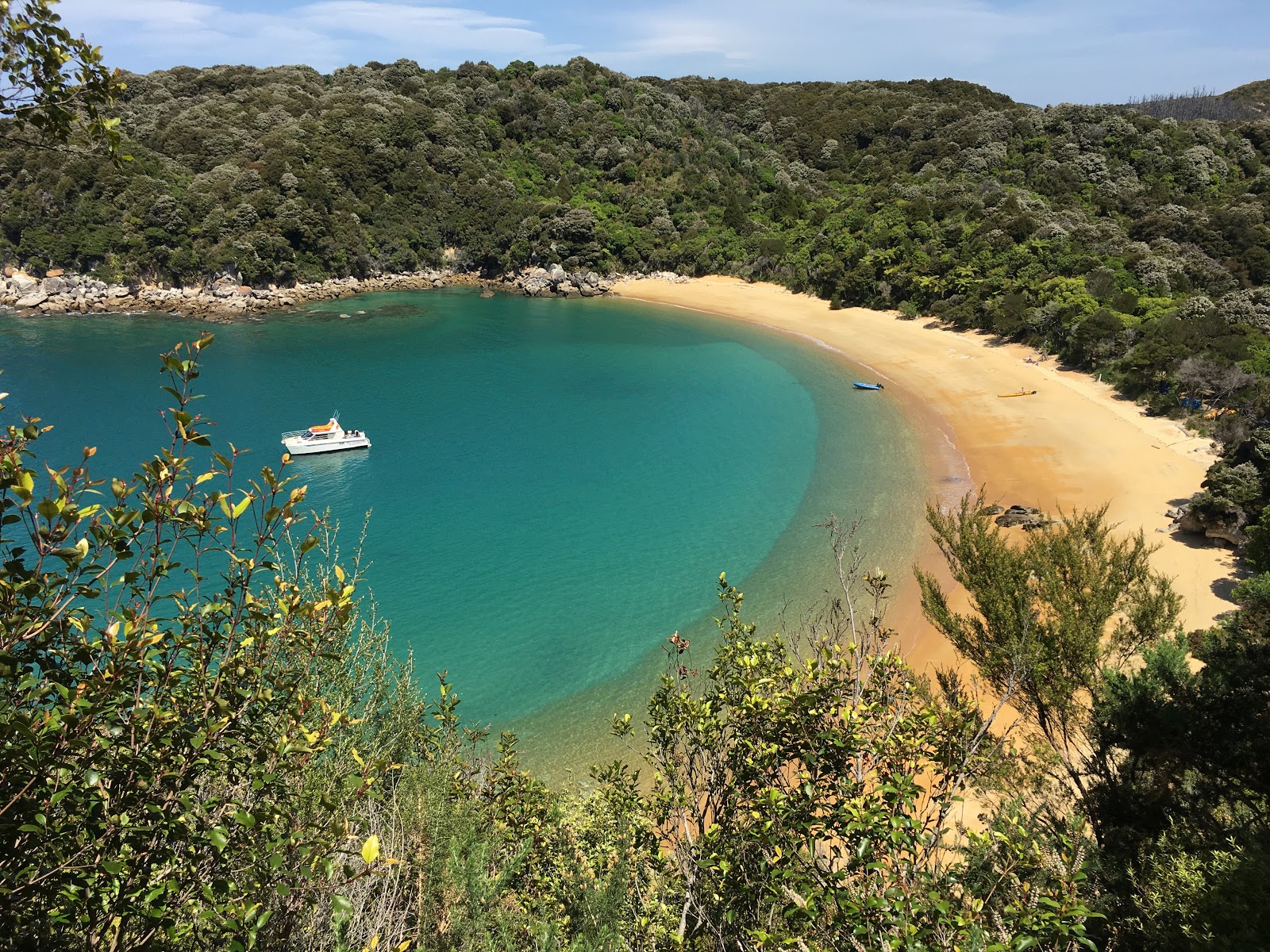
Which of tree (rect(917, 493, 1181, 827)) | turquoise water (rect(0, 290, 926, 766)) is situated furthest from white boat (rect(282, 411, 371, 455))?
tree (rect(917, 493, 1181, 827))

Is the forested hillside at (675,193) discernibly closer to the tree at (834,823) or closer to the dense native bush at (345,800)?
the tree at (834,823)

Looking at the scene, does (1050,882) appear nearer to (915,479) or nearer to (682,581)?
(682,581)

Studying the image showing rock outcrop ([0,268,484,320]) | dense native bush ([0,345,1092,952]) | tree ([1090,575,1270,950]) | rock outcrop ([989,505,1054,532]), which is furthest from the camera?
rock outcrop ([0,268,484,320])

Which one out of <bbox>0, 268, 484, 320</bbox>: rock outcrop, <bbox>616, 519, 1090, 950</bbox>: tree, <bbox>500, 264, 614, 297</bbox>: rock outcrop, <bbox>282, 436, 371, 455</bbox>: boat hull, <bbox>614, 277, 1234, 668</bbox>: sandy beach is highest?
<bbox>616, 519, 1090, 950</bbox>: tree

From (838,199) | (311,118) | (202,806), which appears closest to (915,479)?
(202,806)

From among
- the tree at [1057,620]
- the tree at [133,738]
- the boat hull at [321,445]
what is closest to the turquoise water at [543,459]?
the boat hull at [321,445]

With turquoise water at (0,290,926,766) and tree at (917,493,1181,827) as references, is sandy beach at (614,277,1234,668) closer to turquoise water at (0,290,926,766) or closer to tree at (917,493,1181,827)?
turquoise water at (0,290,926,766)

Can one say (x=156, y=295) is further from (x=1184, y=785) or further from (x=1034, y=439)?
(x=1184, y=785)
